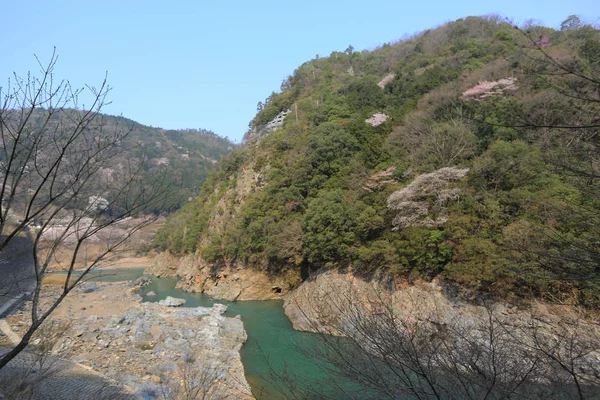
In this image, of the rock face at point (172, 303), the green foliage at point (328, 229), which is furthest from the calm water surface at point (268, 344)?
the green foliage at point (328, 229)

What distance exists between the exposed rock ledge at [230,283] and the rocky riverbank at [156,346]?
10.9 ft

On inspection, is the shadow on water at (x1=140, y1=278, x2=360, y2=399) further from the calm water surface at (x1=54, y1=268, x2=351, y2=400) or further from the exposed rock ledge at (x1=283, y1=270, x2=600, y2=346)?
the exposed rock ledge at (x1=283, y1=270, x2=600, y2=346)

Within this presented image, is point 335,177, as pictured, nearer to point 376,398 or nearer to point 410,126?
point 410,126

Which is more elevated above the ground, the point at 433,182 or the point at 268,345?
the point at 433,182

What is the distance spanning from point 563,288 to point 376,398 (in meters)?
10.1

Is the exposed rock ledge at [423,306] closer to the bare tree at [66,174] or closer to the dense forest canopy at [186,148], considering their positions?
the bare tree at [66,174]

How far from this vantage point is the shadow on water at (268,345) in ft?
28.7

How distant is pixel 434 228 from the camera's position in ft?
43.9

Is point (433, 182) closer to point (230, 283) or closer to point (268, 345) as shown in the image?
point (268, 345)

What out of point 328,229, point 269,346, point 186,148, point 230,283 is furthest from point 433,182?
point 186,148

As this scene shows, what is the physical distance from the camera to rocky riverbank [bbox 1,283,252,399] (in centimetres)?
901

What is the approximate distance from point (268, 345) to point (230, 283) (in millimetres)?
9769

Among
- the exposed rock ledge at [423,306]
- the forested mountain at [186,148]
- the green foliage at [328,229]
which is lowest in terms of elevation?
the exposed rock ledge at [423,306]

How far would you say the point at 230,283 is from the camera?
22.1 metres
